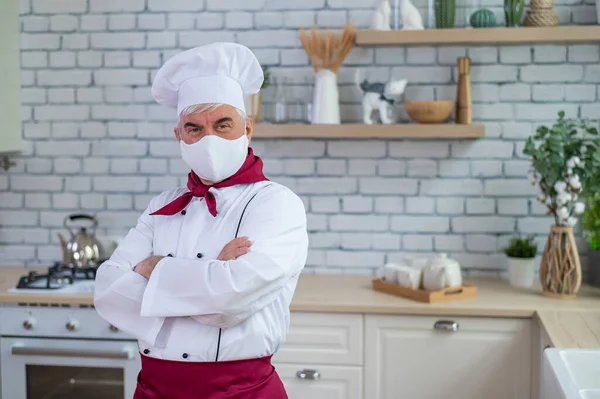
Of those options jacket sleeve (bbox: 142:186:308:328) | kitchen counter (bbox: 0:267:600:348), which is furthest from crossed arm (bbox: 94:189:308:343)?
kitchen counter (bbox: 0:267:600:348)

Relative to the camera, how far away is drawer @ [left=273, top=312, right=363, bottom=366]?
3.15 meters

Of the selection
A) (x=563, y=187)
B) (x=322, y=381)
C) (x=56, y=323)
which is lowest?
(x=322, y=381)

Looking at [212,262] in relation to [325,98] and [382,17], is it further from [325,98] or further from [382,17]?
[382,17]

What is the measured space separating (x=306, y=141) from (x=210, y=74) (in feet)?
5.37

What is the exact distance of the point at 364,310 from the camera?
3117 mm

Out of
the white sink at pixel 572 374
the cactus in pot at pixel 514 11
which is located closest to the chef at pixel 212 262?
the white sink at pixel 572 374

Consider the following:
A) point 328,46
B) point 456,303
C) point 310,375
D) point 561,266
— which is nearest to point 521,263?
point 561,266

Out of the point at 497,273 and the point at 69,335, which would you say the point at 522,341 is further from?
the point at 69,335

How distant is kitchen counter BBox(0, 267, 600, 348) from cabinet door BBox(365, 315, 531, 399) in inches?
1.9

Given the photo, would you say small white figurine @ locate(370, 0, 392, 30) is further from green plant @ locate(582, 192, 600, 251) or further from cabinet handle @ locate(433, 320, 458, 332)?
cabinet handle @ locate(433, 320, 458, 332)

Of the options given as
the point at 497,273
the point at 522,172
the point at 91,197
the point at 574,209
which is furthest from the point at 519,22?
the point at 91,197

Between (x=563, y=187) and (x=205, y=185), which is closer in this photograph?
(x=205, y=185)

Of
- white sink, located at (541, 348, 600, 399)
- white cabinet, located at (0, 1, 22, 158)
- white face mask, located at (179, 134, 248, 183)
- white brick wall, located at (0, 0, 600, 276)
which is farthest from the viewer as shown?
white cabinet, located at (0, 1, 22, 158)

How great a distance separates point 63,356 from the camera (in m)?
3.25
